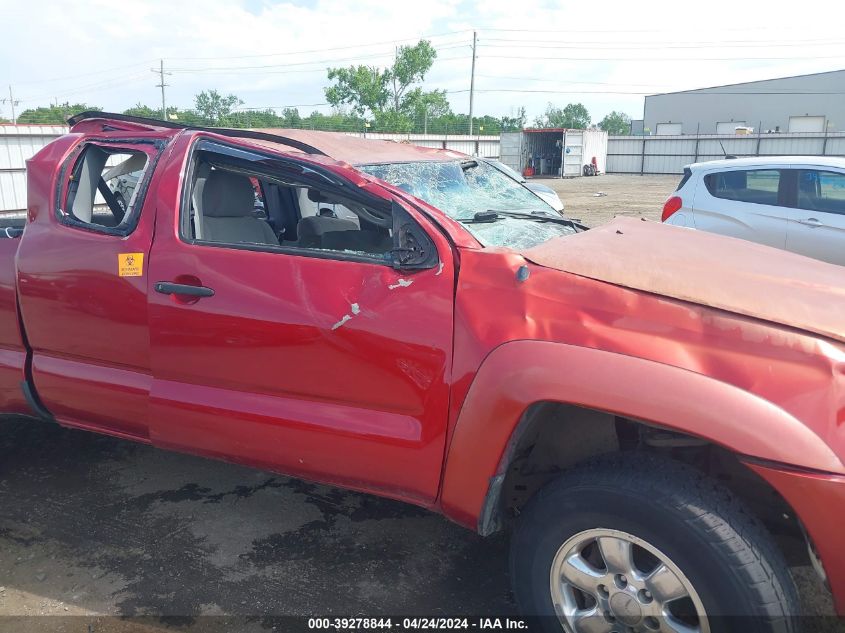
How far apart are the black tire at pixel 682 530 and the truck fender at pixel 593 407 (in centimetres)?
20

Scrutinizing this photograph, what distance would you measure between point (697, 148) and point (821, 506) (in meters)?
39.6

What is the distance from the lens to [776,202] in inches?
295

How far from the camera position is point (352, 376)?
97.9 inches

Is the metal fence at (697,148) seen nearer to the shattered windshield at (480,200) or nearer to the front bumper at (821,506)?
the shattered windshield at (480,200)

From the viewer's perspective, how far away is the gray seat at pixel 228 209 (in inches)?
123

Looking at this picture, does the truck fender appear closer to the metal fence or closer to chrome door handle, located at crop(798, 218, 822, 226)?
chrome door handle, located at crop(798, 218, 822, 226)

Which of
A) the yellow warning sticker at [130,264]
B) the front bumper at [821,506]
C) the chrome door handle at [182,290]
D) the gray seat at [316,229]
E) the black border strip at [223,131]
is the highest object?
the black border strip at [223,131]

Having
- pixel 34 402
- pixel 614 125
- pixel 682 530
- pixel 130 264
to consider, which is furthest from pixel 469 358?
pixel 614 125

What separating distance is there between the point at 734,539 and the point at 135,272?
2.40 metres

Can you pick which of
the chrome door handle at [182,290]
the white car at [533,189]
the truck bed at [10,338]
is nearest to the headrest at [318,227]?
the chrome door handle at [182,290]

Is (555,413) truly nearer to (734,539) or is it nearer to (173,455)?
(734,539)

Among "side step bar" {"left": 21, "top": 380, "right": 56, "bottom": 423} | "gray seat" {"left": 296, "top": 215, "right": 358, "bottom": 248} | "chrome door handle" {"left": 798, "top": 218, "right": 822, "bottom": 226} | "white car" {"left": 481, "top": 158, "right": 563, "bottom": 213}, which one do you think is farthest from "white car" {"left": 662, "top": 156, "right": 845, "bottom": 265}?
"side step bar" {"left": 21, "top": 380, "right": 56, "bottom": 423}

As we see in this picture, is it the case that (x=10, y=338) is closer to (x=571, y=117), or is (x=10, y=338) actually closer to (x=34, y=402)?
(x=34, y=402)

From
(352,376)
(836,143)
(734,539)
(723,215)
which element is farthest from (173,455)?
(836,143)
